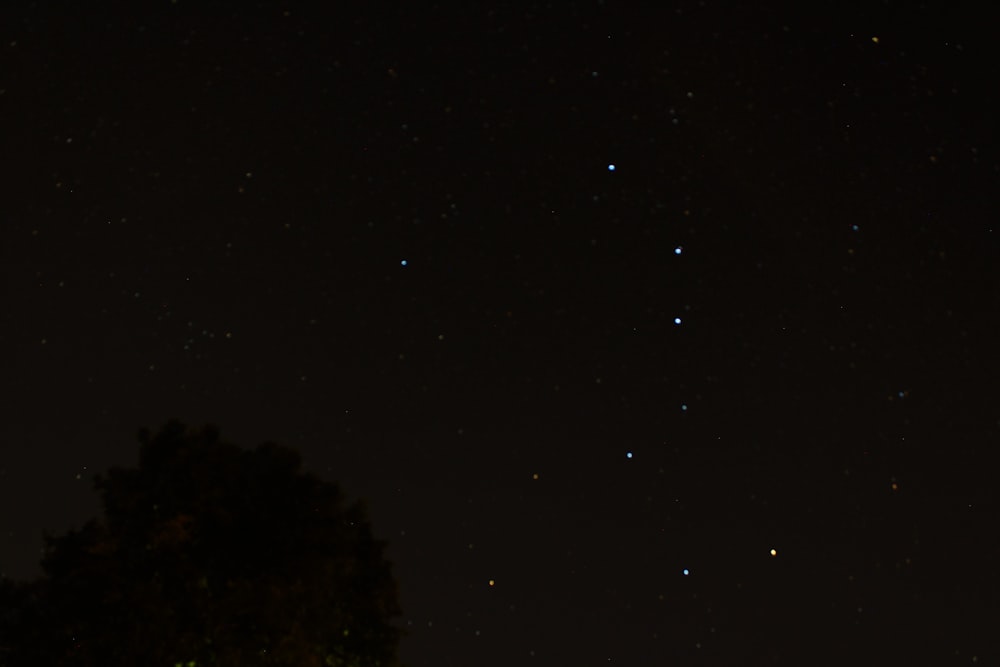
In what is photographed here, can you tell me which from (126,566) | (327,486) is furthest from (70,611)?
(327,486)

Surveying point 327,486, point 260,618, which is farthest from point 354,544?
point 260,618

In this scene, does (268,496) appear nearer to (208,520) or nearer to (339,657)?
(208,520)

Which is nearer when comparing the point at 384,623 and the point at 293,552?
the point at 293,552

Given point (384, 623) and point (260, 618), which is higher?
point (260, 618)

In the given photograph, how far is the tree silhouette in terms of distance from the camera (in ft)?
50.4

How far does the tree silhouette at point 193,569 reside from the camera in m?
15.4

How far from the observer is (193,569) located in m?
15.9

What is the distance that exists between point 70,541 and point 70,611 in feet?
A: 3.14

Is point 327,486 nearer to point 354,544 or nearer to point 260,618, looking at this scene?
point 354,544

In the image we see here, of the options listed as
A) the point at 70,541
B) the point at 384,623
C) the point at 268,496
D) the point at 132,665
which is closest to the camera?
the point at 132,665

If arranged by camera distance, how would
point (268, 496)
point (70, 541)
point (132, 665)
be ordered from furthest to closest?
point (268, 496)
point (70, 541)
point (132, 665)

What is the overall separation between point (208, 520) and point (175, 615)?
1.29 meters

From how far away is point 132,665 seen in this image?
15078 mm

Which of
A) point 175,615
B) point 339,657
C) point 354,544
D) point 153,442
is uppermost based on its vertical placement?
point 153,442
